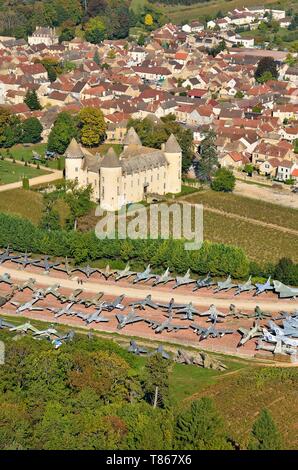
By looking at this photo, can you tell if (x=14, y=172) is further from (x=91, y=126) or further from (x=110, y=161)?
(x=110, y=161)

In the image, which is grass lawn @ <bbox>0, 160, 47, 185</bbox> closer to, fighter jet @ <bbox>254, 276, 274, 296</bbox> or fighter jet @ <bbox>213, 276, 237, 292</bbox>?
fighter jet @ <bbox>213, 276, 237, 292</bbox>

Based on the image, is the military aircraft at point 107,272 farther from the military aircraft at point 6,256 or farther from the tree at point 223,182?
the tree at point 223,182

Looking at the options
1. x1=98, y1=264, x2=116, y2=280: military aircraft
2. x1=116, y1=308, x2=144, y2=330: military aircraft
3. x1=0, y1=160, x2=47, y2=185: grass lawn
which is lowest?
x1=116, y1=308, x2=144, y2=330: military aircraft

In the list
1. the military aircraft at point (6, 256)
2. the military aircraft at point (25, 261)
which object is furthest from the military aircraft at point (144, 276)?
the military aircraft at point (6, 256)

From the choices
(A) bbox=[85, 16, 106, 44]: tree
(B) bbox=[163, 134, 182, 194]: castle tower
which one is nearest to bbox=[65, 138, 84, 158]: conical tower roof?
(B) bbox=[163, 134, 182, 194]: castle tower

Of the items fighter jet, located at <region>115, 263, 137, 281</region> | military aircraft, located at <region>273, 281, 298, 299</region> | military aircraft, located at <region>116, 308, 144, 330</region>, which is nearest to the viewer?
military aircraft, located at <region>116, 308, 144, 330</region>

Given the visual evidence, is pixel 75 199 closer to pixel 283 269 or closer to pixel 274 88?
pixel 283 269
